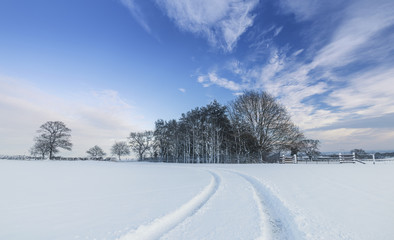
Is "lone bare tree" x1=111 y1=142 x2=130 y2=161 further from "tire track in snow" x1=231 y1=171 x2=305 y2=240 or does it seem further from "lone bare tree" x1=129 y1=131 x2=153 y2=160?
"tire track in snow" x1=231 y1=171 x2=305 y2=240

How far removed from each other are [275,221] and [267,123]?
28687 mm

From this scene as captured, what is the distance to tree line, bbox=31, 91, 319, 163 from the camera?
31375 millimetres

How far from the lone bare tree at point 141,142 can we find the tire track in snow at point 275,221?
6460 cm

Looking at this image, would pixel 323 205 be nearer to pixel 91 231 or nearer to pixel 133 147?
pixel 91 231

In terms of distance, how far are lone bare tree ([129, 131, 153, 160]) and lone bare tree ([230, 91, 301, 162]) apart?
42.6m

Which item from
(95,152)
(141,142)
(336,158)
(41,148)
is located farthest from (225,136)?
(95,152)

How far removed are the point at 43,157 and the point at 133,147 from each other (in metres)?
24.5

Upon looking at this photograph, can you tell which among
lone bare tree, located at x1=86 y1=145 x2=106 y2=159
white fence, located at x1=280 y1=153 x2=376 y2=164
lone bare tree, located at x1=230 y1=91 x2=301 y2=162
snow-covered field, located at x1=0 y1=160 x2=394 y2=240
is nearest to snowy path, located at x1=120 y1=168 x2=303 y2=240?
snow-covered field, located at x1=0 y1=160 x2=394 y2=240

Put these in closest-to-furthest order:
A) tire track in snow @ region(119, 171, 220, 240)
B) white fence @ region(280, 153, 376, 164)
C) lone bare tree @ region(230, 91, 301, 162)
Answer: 1. tire track in snow @ region(119, 171, 220, 240)
2. white fence @ region(280, 153, 376, 164)
3. lone bare tree @ region(230, 91, 301, 162)

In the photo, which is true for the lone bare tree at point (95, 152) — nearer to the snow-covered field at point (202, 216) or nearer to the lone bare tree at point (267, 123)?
the lone bare tree at point (267, 123)

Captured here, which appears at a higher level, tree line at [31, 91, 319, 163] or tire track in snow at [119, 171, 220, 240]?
tree line at [31, 91, 319, 163]

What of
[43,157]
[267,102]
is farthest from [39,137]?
[267,102]

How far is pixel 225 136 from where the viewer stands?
4200cm

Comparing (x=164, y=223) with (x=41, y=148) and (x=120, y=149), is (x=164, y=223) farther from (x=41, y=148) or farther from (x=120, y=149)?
(x=120, y=149)
